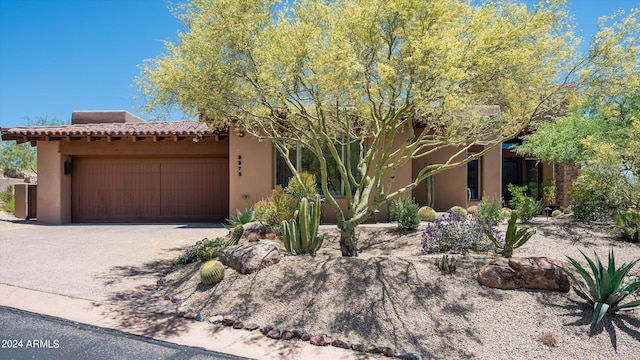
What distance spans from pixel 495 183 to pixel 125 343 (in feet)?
45.7

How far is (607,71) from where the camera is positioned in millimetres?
7016

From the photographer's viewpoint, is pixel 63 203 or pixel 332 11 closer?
pixel 332 11

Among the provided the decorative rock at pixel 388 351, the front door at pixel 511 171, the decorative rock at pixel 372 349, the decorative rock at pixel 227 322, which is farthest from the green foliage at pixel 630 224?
the front door at pixel 511 171

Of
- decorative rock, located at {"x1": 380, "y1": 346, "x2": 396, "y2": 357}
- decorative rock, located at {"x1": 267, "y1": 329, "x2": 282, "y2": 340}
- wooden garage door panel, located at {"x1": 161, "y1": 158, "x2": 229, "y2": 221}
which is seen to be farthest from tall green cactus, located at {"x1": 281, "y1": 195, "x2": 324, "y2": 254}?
wooden garage door panel, located at {"x1": 161, "y1": 158, "x2": 229, "y2": 221}

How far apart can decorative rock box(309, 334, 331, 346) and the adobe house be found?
1041cm

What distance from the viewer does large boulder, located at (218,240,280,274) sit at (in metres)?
6.43

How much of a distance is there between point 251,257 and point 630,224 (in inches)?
296

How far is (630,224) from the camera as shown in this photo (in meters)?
7.93

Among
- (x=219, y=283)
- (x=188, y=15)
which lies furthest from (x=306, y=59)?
(x=219, y=283)

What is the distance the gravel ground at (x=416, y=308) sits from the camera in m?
4.60

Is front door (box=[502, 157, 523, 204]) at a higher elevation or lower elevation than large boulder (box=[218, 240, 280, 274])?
higher

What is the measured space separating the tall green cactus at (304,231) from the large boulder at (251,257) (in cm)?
48

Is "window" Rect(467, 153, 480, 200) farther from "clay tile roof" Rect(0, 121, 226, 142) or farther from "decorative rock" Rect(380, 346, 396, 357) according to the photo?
"decorative rock" Rect(380, 346, 396, 357)

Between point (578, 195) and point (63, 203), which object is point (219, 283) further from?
point (63, 203)
